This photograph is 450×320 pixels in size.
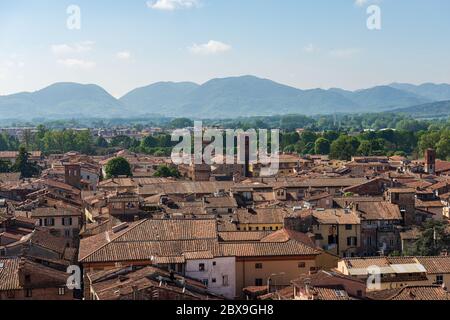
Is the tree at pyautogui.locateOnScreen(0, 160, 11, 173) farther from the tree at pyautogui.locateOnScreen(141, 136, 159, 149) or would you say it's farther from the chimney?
the tree at pyautogui.locateOnScreen(141, 136, 159, 149)

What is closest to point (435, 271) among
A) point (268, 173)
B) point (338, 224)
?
point (338, 224)

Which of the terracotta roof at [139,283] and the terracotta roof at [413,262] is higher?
the terracotta roof at [139,283]

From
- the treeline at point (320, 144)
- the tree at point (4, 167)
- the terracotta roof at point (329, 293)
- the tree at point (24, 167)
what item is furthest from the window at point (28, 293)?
the treeline at point (320, 144)

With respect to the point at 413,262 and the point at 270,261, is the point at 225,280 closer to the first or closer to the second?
the point at 270,261

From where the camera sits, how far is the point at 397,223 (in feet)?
92.0

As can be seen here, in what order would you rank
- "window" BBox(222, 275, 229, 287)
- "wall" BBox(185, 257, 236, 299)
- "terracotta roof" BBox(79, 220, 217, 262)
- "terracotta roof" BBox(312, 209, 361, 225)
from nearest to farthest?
"wall" BBox(185, 257, 236, 299), "window" BBox(222, 275, 229, 287), "terracotta roof" BBox(79, 220, 217, 262), "terracotta roof" BBox(312, 209, 361, 225)

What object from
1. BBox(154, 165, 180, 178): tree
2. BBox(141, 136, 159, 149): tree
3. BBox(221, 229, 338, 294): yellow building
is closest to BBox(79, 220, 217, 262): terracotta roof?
BBox(221, 229, 338, 294): yellow building

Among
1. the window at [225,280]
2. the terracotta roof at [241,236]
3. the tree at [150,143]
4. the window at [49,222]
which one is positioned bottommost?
the tree at [150,143]

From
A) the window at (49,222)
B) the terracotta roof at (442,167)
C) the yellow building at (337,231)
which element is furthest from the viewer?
the terracotta roof at (442,167)

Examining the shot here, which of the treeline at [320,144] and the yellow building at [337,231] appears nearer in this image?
the yellow building at [337,231]

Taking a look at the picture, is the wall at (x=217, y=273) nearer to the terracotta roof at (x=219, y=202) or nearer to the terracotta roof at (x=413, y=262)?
the terracotta roof at (x=413, y=262)

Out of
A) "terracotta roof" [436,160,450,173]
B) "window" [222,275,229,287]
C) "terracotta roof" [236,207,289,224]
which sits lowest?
"terracotta roof" [436,160,450,173]

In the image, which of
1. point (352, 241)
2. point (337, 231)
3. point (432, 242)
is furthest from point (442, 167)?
point (432, 242)

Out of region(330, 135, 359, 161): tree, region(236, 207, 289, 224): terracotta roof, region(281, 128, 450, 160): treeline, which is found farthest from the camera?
region(281, 128, 450, 160): treeline
